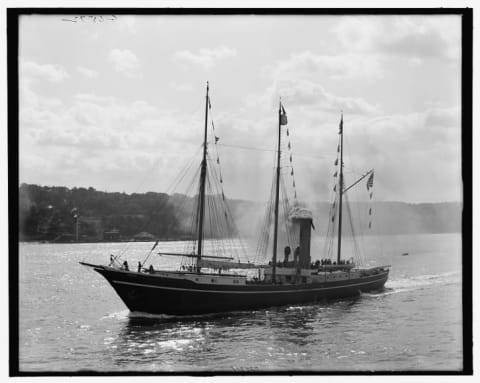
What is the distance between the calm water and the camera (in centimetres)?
1184

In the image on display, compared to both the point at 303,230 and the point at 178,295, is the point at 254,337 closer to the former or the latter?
the point at 178,295

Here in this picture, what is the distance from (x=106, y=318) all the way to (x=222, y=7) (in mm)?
11580

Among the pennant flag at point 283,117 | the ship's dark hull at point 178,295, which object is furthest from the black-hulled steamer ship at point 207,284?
the pennant flag at point 283,117

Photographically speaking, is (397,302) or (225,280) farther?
(397,302)

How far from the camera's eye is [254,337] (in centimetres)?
1600

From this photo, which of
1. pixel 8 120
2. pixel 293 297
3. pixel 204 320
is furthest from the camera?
pixel 293 297

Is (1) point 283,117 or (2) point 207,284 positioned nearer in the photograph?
(1) point 283,117

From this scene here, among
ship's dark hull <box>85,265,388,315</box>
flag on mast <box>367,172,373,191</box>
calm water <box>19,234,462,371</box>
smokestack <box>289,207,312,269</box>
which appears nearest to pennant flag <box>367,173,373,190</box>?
flag on mast <box>367,172,373,191</box>

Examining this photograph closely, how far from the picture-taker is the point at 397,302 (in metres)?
23.3

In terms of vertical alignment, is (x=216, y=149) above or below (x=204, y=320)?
above

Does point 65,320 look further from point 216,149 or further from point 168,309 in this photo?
point 216,149

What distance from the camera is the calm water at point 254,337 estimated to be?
11.8m

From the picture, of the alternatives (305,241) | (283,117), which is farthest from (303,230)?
(283,117)

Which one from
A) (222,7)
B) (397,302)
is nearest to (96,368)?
(222,7)
